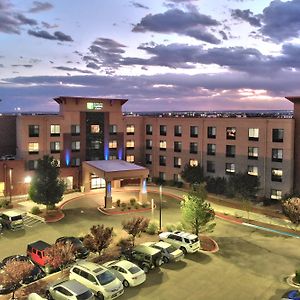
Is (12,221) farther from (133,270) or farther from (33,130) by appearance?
(33,130)

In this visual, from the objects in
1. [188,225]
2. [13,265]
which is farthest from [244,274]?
[13,265]

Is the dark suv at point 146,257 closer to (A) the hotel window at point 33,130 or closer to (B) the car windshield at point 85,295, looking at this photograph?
(B) the car windshield at point 85,295

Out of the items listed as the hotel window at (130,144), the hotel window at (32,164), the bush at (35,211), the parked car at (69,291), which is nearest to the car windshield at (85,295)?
the parked car at (69,291)

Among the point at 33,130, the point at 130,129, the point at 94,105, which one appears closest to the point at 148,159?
the point at 130,129

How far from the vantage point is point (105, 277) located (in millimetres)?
23984

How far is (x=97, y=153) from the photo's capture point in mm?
62625

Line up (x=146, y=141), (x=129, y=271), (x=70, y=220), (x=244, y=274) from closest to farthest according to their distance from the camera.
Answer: (x=129, y=271)
(x=244, y=274)
(x=70, y=220)
(x=146, y=141)

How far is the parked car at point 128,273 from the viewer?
24.9 meters

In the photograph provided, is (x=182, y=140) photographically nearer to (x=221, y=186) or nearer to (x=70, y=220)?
(x=221, y=186)

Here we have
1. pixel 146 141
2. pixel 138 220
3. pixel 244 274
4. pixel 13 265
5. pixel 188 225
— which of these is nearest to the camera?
pixel 13 265

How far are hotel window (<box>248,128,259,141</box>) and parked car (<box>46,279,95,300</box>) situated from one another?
38550 mm

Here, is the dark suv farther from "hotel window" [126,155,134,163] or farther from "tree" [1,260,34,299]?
"hotel window" [126,155,134,163]

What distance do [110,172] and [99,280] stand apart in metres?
25.9

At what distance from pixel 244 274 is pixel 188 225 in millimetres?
8382
